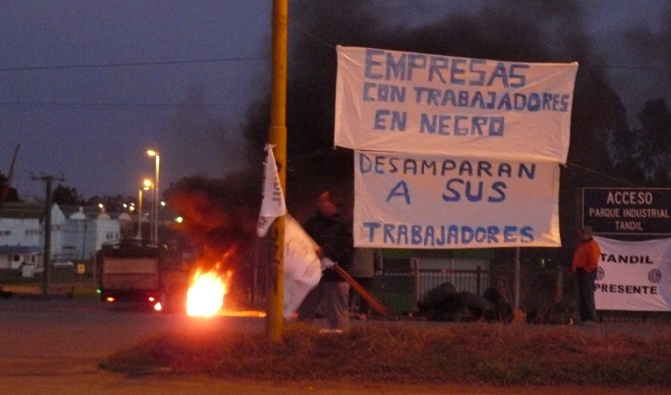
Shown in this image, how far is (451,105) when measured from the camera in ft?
33.1

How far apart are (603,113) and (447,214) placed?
23.8 m

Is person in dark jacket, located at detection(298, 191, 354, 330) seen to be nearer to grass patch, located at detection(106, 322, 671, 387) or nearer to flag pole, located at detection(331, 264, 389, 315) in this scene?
flag pole, located at detection(331, 264, 389, 315)

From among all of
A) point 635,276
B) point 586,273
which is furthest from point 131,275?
point 586,273

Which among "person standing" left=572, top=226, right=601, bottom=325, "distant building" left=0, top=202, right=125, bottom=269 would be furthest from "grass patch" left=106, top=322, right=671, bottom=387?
"distant building" left=0, top=202, right=125, bottom=269

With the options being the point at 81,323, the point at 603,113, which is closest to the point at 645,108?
the point at 603,113

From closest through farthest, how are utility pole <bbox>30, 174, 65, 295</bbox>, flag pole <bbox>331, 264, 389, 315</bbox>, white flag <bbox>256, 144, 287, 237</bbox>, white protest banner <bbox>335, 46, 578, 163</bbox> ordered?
white flag <bbox>256, 144, 287, 237</bbox> < white protest banner <bbox>335, 46, 578, 163</bbox> < flag pole <bbox>331, 264, 389, 315</bbox> < utility pole <bbox>30, 174, 65, 295</bbox>

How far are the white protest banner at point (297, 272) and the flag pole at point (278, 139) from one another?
0.34 meters

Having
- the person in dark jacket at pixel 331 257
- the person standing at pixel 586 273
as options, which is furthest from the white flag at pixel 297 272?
the person standing at pixel 586 273

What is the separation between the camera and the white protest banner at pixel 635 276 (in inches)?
603

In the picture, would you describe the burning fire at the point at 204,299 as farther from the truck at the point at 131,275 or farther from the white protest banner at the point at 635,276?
the truck at the point at 131,275

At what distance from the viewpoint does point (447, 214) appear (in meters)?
10.1

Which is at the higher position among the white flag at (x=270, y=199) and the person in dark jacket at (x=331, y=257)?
the white flag at (x=270, y=199)

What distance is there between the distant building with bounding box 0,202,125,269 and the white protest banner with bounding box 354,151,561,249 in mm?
80529

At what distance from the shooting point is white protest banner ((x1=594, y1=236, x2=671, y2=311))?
15328 millimetres
